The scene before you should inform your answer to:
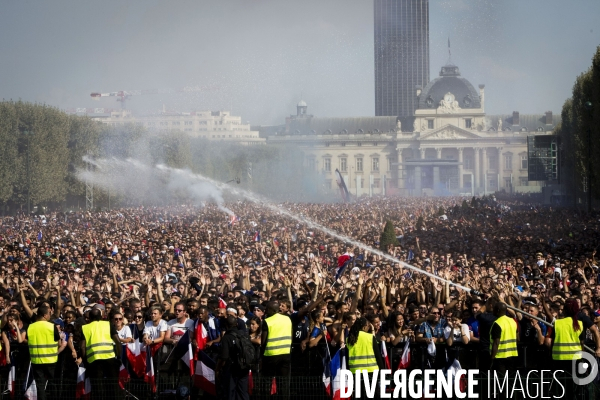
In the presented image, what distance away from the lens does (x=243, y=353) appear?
429 inches

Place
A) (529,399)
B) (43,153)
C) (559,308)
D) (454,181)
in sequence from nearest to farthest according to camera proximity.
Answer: (529,399), (559,308), (43,153), (454,181)

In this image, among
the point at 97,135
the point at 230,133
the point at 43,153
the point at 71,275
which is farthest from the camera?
the point at 230,133

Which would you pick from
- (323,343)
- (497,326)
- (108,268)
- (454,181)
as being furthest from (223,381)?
(454,181)

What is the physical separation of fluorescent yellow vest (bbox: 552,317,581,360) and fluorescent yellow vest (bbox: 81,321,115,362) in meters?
4.92

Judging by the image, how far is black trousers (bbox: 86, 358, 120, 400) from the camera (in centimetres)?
1155

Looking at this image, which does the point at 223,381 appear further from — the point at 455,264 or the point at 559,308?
the point at 455,264

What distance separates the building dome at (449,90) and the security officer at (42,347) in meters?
139

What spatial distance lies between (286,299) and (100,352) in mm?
2137

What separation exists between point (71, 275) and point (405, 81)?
17964 centimetres

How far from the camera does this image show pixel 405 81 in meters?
196

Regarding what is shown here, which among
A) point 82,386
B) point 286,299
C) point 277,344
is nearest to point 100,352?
point 82,386

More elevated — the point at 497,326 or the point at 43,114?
the point at 43,114

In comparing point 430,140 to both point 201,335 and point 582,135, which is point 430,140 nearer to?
point 582,135

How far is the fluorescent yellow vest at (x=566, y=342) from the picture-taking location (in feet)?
37.5
